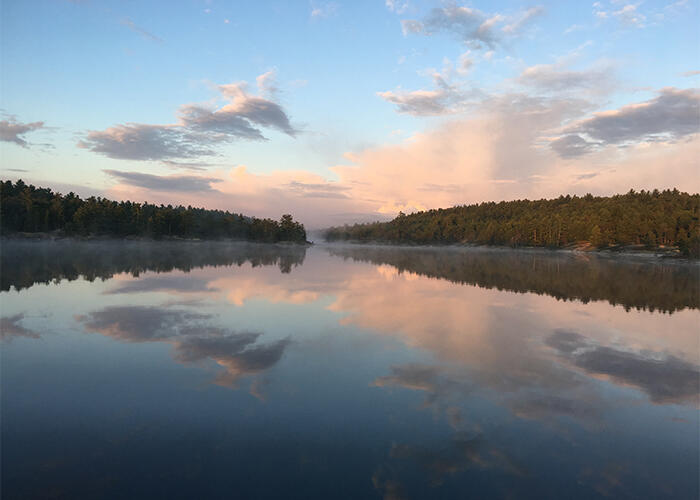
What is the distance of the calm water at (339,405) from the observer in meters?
6.60

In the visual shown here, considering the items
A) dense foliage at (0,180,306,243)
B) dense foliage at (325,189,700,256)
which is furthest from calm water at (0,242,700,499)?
dense foliage at (0,180,306,243)

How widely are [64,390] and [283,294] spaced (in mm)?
17738

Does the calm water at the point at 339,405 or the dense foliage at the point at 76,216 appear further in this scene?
the dense foliage at the point at 76,216

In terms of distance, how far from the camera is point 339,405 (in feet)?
30.9

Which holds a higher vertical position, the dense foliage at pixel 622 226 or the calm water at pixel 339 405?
the dense foliage at pixel 622 226

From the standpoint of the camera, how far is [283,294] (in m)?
27.3

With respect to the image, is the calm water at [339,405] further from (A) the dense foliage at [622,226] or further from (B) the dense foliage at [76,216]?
(B) the dense foliage at [76,216]

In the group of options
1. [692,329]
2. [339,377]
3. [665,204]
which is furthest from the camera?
[665,204]

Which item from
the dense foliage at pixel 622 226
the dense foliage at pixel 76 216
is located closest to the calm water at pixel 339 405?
the dense foliage at pixel 622 226

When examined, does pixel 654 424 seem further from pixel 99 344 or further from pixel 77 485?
pixel 99 344

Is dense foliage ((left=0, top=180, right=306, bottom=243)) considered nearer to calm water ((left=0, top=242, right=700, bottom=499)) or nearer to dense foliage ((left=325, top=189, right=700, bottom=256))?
calm water ((left=0, top=242, right=700, bottom=499))

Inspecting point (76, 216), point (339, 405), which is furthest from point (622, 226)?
point (76, 216)

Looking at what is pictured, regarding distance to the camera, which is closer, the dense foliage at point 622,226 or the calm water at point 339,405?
the calm water at point 339,405

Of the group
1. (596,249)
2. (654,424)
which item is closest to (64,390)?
(654,424)
